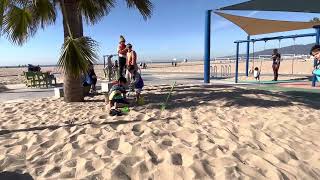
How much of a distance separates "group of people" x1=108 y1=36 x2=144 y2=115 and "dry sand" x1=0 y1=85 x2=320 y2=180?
0.35m

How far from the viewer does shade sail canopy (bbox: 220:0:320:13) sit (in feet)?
32.7

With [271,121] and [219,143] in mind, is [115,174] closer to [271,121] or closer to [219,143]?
[219,143]

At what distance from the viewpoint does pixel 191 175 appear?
3.96m

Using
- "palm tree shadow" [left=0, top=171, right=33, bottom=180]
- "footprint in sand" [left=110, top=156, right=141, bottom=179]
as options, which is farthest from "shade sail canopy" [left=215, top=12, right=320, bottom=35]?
"palm tree shadow" [left=0, top=171, right=33, bottom=180]

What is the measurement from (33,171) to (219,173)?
2240 millimetres

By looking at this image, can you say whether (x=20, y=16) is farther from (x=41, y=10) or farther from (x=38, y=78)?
(x=38, y=78)

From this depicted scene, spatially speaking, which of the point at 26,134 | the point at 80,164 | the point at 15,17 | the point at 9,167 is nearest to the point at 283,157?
the point at 80,164

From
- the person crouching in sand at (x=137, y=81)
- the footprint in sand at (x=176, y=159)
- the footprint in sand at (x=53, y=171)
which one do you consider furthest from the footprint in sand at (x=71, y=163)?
the person crouching in sand at (x=137, y=81)

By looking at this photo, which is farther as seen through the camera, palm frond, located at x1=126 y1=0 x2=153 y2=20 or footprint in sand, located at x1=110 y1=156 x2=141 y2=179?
palm frond, located at x1=126 y1=0 x2=153 y2=20

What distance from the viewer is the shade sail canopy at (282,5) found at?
998 cm

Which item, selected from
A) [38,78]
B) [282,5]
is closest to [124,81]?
[282,5]

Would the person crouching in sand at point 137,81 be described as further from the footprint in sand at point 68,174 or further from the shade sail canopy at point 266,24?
the shade sail canopy at point 266,24

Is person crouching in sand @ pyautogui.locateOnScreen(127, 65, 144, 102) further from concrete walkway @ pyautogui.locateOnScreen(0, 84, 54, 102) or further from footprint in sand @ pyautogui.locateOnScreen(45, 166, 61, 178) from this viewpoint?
footprint in sand @ pyautogui.locateOnScreen(45, 166, 61, 178)

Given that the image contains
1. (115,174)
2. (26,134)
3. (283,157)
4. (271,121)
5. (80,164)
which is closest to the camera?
(115,174)
